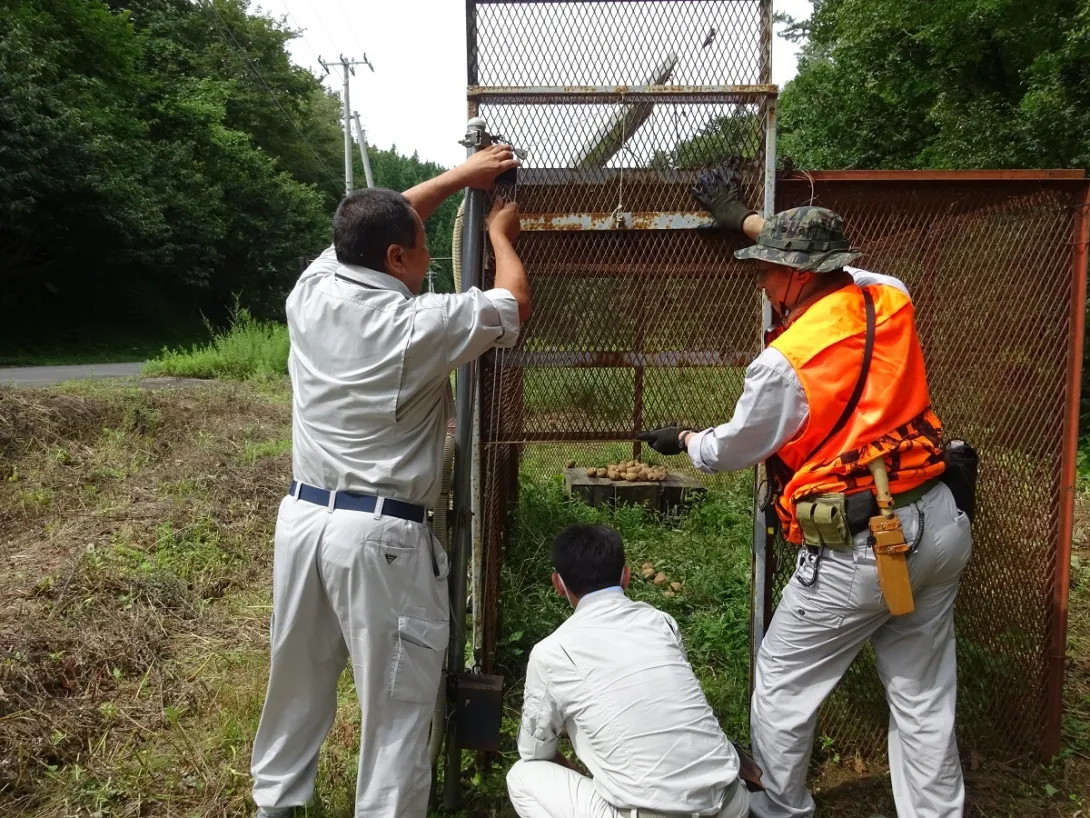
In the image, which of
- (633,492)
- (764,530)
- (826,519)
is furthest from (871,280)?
(633,492)

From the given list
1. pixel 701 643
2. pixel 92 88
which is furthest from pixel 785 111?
pixel 92 88

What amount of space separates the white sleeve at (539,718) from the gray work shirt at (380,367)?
0.58 metres

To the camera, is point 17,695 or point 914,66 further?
point 914,66

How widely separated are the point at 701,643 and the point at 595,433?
1.33 m

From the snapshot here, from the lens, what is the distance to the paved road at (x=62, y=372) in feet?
45.6

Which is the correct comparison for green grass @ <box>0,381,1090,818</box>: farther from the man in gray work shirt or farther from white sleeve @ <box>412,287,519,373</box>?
white sleeve @ <box>412,287,519,373</box>

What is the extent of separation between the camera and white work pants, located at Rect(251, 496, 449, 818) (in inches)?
84.9

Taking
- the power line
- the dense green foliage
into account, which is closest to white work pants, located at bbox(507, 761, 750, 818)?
the dense green foliage

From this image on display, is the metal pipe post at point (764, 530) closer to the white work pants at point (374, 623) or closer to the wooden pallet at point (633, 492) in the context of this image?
the white work pants at point (374, 623)

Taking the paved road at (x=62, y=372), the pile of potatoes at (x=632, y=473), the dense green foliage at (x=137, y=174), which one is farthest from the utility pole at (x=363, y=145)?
the pile of potatoes at (x=632, y=473)

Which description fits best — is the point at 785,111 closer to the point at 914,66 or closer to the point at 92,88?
the point at 914,66

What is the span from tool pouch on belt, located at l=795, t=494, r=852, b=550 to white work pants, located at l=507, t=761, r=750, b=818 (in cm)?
72

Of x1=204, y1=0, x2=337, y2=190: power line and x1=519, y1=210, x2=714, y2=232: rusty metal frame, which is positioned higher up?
x1=204, y1=0, x2=337, y2=190: power line

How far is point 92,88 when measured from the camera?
21438 mm
